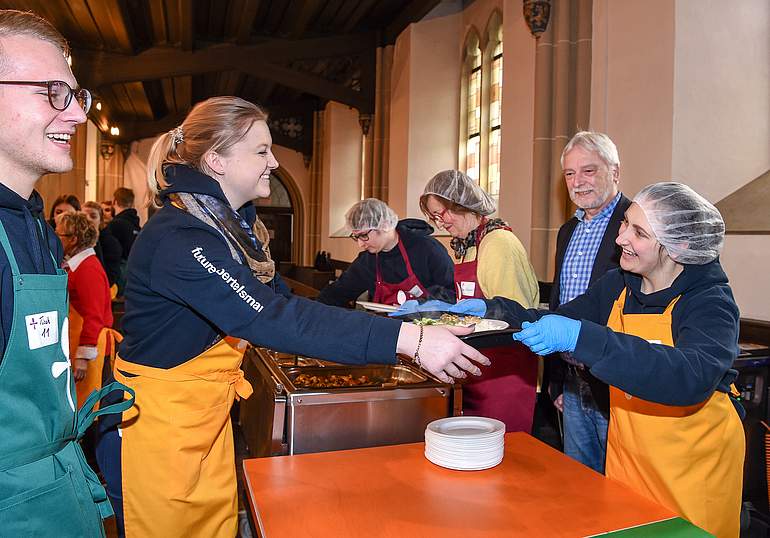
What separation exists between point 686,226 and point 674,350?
443 mm

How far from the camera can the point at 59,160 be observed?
126cm

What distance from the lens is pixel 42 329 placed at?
1186 millimetres

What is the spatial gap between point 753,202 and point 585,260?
5.50 ft

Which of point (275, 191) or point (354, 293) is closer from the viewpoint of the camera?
point (354, 293)

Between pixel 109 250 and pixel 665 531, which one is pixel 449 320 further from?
pixel 109 250

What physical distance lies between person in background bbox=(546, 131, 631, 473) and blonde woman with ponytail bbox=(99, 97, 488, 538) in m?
1.03

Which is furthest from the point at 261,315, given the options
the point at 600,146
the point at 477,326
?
the point at 600,146

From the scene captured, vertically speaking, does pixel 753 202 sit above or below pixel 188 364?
above

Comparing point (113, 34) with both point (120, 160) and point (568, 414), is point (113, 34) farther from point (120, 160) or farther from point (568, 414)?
point (568, 414)

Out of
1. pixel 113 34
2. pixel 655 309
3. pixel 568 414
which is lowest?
pixel 568 414

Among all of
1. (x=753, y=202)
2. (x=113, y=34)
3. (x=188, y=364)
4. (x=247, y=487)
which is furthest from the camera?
(x=113, y=34)

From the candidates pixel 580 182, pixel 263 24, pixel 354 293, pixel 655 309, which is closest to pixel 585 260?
pixel 580 182

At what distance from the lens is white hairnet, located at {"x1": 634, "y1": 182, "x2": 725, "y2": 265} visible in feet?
5.88

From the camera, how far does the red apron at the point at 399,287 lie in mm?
3557
